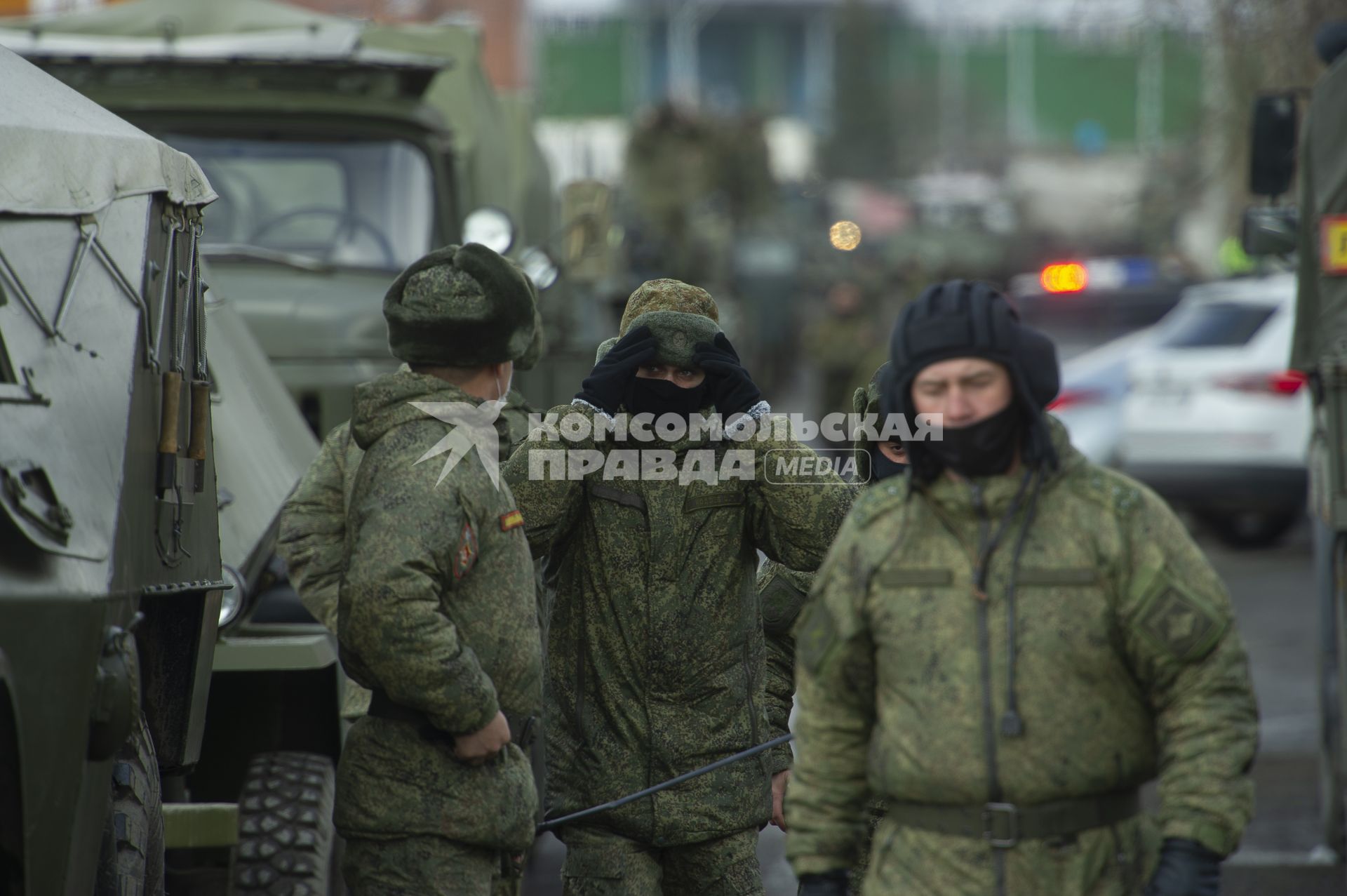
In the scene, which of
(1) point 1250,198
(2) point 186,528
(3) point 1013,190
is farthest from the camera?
(3) point 1013,190

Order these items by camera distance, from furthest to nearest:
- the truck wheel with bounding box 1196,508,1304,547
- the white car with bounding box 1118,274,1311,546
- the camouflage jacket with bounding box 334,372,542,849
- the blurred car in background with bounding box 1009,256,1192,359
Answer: the blurred car in background with bounding box 1009,256,1192,359 < the truck wheel with bounding box 1196,508,1304,547 < the white car with bounding box 1118,274,1311,546 < the camouflage jacket with bounding box 334,372,542,849

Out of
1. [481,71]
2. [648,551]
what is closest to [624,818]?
[648,551]

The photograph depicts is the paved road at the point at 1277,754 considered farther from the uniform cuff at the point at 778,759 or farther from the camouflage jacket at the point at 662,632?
the camouflage jacket at the point at 662,632

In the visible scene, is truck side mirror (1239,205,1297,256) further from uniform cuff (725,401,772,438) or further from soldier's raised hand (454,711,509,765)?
soldier's raised hand (454,711,509,765)

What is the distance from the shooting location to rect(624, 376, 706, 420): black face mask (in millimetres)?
4559

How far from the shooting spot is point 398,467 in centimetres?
403

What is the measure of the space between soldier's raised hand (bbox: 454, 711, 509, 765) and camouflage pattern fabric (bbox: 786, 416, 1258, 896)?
77 cm

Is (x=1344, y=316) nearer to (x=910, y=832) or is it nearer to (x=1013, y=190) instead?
(x=910, y=832)

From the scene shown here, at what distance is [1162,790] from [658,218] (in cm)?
2548

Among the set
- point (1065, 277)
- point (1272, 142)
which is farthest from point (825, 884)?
point (1065, 277)

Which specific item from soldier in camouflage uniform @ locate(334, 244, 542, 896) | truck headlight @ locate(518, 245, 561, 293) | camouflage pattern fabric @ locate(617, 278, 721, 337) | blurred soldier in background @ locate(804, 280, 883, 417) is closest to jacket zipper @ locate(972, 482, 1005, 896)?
soldier in camouflage uniform @ locate(334, 244, 542, 896)

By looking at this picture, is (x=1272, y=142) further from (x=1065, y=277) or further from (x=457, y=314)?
(x=1065, y=277)

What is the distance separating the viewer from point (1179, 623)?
10.7ft

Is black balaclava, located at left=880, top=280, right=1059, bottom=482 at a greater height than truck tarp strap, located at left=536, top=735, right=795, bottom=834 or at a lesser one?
greater
